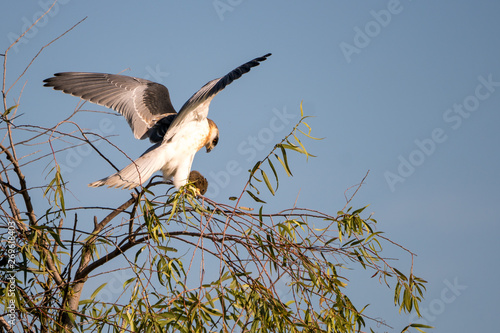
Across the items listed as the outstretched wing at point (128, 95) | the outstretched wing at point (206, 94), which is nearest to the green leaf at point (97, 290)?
the outstretched wing at point (206, 94)

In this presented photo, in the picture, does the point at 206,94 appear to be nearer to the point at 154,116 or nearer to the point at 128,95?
the point at 154,116

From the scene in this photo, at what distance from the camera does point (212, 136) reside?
4.41 metres

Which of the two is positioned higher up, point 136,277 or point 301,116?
point 301,116

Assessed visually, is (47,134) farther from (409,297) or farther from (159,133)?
(409,297)

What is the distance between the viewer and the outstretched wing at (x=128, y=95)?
13.5 ft

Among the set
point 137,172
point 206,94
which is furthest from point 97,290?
point 206,94

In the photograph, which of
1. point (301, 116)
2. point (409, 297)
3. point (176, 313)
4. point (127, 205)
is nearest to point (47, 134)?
point (127, 205)

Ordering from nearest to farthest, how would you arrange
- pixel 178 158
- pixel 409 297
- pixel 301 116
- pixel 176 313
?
1. pixel 176 313
2. pixel 301 116
3. pixel 409 297
4. pixel 178 158

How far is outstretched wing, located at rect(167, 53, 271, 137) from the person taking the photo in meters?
3.10

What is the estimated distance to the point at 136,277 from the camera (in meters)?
2.35

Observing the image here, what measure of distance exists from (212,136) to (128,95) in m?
0.80

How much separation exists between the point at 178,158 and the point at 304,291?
1754 millimetres

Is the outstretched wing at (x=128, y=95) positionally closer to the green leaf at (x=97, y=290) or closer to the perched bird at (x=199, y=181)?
the perched bird at (x=199, y=181)

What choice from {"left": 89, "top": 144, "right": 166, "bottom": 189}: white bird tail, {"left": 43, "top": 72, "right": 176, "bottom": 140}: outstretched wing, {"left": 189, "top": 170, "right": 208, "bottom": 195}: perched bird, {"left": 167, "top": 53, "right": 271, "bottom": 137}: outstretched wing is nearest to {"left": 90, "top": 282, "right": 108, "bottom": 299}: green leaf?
{"left": 89, "top": 144, "right": 166, "bottom": 189}: white bird tail
